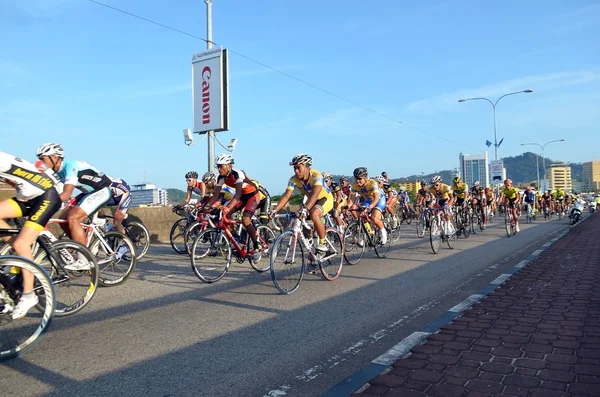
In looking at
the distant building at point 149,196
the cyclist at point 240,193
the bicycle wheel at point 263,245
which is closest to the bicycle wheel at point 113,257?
the cyclist at point 240,193

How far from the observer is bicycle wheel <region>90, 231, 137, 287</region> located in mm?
7004

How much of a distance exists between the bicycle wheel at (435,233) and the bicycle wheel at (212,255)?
5652 mm

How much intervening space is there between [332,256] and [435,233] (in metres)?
4.65

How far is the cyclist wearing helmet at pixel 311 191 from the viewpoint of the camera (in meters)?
7.34

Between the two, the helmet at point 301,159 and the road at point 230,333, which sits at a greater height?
the helmet at point 301,159

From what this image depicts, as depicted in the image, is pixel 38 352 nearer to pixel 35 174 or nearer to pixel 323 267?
pixel 35 174

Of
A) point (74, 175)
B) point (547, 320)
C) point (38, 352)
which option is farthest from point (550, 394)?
point (74, 175)

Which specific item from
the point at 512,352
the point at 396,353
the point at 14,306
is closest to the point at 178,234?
the point at 14,306

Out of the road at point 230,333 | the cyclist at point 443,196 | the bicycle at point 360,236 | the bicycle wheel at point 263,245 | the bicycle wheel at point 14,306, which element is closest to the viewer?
the road at point 230,333

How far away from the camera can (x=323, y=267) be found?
302 inches

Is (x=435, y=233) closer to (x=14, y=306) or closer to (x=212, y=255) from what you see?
(x=212, y=255)

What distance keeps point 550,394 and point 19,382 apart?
3.73m

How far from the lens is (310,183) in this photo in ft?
25.3

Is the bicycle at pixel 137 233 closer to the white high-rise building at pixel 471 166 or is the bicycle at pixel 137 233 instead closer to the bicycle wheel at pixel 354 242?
the bicycle wheel at pixel 354 242
